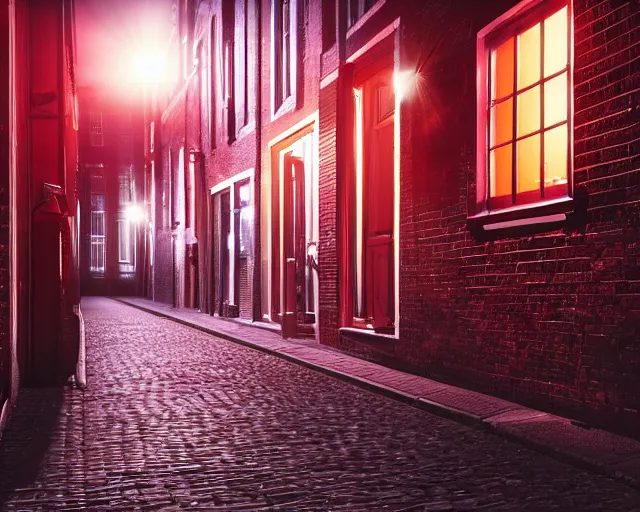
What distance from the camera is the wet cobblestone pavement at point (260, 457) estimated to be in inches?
165

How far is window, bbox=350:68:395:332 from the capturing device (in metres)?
10.9

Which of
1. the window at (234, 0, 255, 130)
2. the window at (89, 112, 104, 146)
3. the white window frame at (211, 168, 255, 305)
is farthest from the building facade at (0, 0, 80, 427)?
the window at (89, 112, 104, 146)

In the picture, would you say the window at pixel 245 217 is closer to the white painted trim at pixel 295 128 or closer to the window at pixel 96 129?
the white painted trim at pixel 295 128

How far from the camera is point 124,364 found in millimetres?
10195

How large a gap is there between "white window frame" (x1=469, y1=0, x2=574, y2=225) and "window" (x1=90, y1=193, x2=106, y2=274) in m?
33.3

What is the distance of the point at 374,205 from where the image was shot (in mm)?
11328

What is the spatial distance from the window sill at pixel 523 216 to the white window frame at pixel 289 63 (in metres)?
7.38

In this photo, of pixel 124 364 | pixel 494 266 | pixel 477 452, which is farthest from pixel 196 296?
pixel 477 452

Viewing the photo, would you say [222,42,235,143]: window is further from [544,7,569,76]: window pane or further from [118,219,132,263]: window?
[118,219,132,263]: window

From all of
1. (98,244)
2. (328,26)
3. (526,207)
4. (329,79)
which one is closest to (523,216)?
(526,207)

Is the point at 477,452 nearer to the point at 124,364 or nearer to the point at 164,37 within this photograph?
the point at 124,364

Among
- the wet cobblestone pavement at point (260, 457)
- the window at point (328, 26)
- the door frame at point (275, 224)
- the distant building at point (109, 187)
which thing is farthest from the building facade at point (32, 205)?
the distant building at point (109, 187)

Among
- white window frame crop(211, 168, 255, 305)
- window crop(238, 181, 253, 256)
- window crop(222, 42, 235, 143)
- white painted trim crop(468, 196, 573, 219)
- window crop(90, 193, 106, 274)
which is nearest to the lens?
white painted trim crop(468, 196, 573, 219)

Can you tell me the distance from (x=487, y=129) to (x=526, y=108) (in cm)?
55
